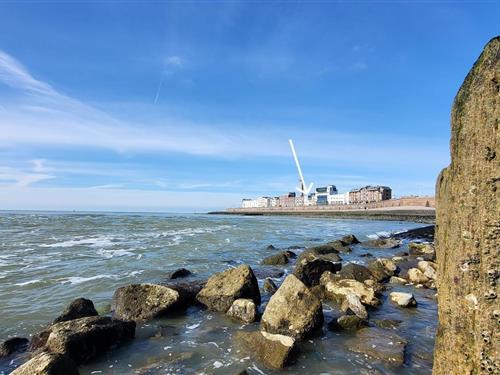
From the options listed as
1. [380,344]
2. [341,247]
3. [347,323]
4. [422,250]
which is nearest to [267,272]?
[347,323]

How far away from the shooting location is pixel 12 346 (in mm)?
6547

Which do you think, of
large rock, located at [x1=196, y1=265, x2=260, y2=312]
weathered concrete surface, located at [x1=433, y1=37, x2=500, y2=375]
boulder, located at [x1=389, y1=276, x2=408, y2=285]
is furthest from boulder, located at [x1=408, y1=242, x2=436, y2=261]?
weathered concrete surface, located at [x1=433, y1=37, x2=500, y2=375]

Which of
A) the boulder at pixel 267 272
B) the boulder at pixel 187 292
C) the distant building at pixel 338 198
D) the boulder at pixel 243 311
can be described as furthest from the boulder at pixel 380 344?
the distant building at pixel 338 198

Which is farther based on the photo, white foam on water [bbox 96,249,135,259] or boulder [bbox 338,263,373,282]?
white foam on water [bbox 96,249,135,259]

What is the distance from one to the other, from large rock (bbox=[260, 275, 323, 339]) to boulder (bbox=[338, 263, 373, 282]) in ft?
13.7

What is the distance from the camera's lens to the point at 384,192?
145250mm

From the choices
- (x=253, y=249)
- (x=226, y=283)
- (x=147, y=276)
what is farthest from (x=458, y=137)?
(x=253, y=249)

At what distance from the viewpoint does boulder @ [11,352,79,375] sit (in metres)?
4.64

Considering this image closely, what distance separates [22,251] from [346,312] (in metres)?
17.3

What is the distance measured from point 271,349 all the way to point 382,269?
809 cm

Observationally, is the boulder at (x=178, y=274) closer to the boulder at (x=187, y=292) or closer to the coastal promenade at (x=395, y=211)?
the boulder at (x=187, y=292)

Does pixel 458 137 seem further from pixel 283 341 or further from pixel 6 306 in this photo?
pixel 6 306

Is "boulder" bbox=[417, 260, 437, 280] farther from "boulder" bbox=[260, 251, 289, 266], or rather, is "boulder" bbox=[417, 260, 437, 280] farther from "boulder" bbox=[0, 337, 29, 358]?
"boulder" bbox=[0, 337, 29, 358]

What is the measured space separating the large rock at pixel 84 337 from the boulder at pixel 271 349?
2439 mm
